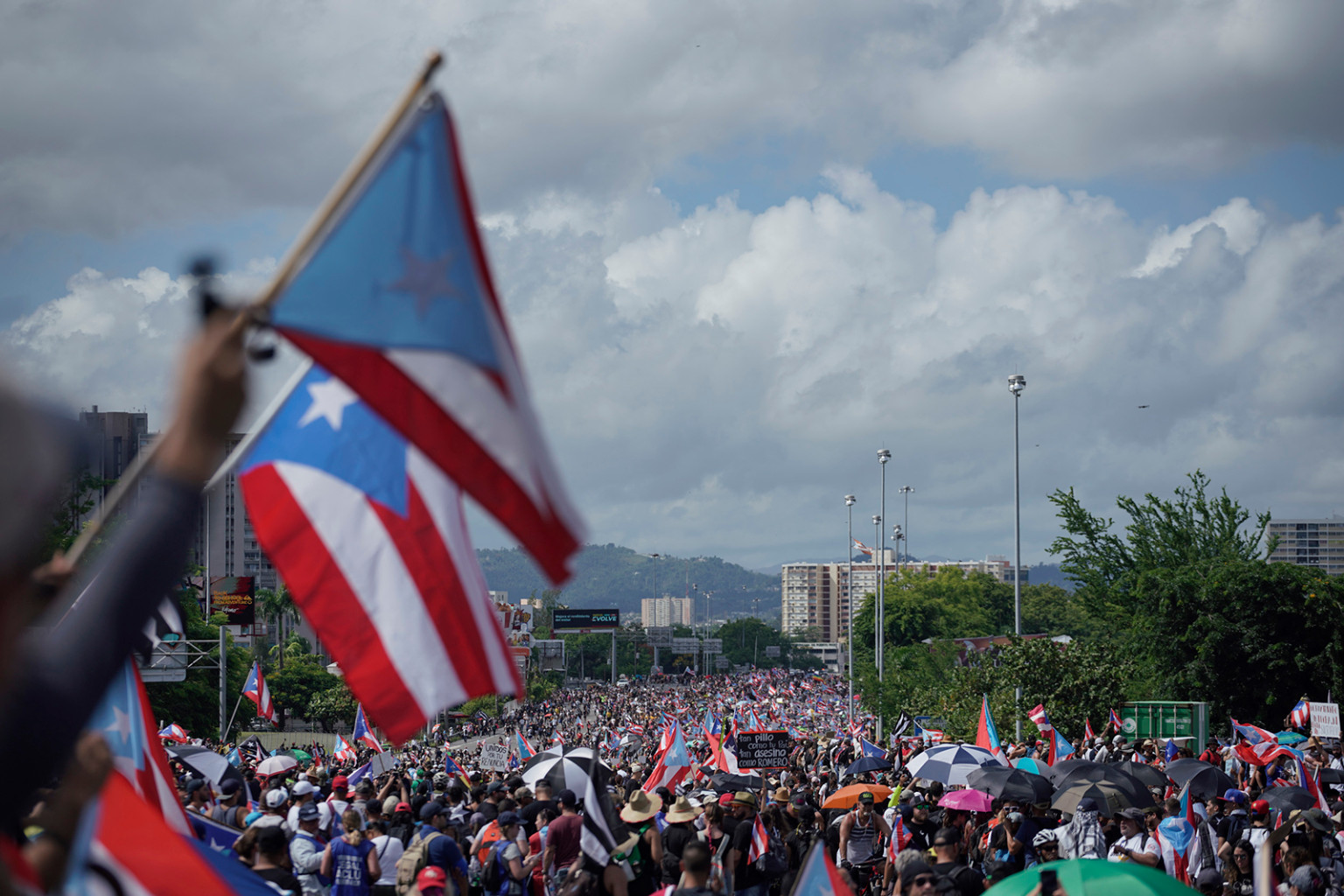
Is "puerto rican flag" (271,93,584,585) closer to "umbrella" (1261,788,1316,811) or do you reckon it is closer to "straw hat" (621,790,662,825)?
"straw hat" (621,790,662,825)

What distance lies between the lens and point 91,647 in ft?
6.28

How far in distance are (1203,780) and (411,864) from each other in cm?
1116

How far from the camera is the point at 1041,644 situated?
31.9m

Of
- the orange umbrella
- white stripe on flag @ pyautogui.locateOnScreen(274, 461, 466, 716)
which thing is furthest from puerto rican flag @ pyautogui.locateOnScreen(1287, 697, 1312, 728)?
white stripe on flag @ pyautogui.locateOnScreen(274, 461, 466, 716)

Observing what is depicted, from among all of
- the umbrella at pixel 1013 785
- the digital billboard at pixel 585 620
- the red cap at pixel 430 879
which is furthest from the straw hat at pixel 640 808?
the digital billboard at pixel 585 620

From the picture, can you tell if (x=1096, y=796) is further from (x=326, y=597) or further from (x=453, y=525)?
(x=326, y=597)

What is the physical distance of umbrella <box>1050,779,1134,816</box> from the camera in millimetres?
12828

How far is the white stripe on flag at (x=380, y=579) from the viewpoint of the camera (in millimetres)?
4953

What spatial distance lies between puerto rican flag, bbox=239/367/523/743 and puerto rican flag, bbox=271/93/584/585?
1.30m

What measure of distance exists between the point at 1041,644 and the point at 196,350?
31970mm

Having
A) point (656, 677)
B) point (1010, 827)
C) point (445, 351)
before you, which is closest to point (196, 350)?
point (445, 351)

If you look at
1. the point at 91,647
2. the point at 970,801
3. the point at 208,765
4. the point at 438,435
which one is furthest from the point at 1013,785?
the point at 91,647

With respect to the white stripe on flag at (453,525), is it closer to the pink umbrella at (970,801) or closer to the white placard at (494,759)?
the pink umbrella at (970,801)

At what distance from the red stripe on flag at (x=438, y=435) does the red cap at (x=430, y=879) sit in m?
6.18
